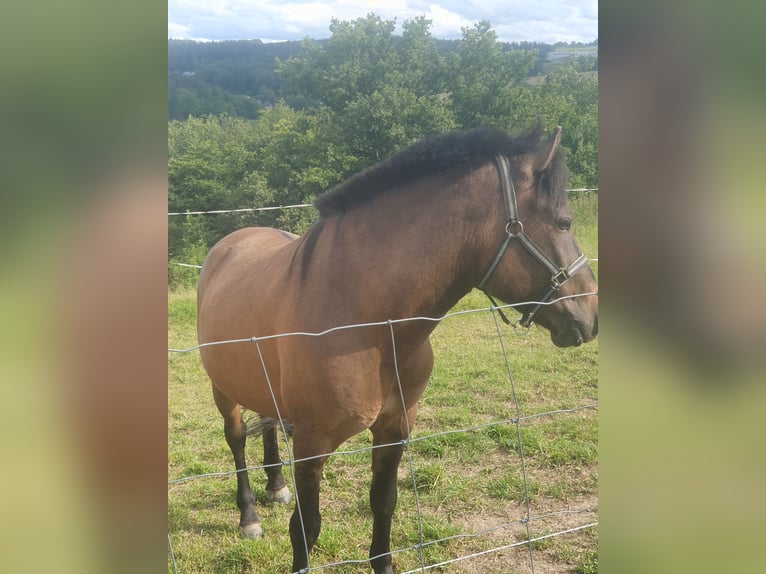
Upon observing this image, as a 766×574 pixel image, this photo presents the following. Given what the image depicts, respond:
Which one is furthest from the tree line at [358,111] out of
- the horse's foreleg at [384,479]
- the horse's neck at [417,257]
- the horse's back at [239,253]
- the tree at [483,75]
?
the horse's neck at [417,257]

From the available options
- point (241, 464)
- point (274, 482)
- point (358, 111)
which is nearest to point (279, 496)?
point (274, 482)

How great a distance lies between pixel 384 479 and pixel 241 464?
108 cm

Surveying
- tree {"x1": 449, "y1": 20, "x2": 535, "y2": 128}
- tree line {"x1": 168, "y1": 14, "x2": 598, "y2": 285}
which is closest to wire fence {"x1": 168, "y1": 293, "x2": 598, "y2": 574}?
tree line {"x1": 168, "y1": 14, "x2": 598, "y2": 285}

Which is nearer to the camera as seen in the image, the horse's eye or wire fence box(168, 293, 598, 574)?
wire fence box(168, 293, 598, 574)

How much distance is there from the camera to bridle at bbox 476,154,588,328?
2.14m

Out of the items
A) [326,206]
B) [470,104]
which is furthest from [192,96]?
[326,206]

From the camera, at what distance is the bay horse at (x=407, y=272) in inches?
85.4

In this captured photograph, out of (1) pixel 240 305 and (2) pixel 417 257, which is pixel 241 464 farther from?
(2) pixel 417 257

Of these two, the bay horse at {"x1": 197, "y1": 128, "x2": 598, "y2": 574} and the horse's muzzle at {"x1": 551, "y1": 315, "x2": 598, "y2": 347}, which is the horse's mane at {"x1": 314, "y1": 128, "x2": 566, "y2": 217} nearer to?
the bay horse at {"x1": 197, "y1": 128, "x2": 598, "y2": 574}

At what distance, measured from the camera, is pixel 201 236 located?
13.5 metres

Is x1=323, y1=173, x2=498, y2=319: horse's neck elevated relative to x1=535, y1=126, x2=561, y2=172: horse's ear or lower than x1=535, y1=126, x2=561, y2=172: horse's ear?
lower

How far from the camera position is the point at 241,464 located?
3.32 metres

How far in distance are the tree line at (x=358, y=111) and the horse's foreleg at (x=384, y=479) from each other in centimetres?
1355
